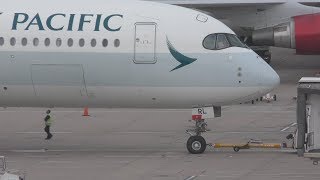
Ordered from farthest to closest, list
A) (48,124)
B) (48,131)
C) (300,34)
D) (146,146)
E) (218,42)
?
(300,34) → (48,131) → (48,124) → (146,146) → (218,42)

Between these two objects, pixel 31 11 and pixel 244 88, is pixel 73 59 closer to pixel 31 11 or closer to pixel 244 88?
pixel 31 11

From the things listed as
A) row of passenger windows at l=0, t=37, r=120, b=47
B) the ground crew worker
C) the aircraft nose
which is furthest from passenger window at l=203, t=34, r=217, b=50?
the ground crew worker

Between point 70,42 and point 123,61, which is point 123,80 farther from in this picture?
point 70,42

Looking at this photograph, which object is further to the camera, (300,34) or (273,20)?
(273,20)

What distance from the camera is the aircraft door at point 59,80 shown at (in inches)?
1035

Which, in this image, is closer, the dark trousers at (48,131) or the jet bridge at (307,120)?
the jet bridge at (307,120)

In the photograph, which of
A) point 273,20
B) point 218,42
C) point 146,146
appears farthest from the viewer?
point 273,20

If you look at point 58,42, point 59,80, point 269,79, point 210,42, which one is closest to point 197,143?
point 269,79

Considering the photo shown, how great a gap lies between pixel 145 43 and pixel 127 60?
2.21 feet

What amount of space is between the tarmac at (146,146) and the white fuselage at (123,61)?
172 cm

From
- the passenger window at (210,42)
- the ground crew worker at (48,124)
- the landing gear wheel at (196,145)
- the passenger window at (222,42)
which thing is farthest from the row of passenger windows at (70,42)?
the ground crew worker at (48,124)

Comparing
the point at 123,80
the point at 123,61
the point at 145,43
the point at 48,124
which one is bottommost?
the point at 48,124

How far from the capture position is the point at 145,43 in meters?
26.2

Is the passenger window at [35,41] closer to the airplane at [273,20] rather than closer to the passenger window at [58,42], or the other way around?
the passenger window at [58,42]
